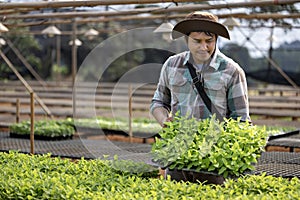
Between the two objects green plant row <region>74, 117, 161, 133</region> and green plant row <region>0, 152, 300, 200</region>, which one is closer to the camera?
green plant row <region>0, 152, 300, 200</region>

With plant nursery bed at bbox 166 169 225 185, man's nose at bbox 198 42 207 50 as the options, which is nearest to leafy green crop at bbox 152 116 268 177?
plant nursery bed at bbox 166 169 225 185

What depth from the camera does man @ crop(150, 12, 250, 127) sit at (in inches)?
144

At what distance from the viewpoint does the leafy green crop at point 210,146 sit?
3418 millimetres

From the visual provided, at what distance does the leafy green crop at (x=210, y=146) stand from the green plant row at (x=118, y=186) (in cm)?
11

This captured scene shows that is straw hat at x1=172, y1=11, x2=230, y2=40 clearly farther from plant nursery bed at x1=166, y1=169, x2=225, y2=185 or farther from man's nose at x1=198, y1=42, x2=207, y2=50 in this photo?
plant nursery bed at x1=166, y1=169, x2=225, y2=185

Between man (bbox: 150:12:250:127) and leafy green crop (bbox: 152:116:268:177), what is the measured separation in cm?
12

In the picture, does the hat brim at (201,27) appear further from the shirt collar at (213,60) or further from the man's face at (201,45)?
the shirt collar at (213,60)

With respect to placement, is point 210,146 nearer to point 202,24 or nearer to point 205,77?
point 205,77

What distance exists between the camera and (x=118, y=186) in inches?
138

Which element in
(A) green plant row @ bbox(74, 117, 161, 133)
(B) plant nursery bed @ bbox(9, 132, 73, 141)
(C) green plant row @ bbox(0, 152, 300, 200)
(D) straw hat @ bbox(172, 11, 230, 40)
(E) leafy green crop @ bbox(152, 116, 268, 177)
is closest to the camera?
(C) green plant row @ bbox(0, 152, 300, 200)

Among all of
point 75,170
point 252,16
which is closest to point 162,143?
point 75,170

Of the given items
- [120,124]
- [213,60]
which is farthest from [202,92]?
[120,124]

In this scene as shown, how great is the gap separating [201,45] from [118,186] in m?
1.03

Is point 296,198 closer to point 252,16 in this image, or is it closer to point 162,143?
point 162,143
